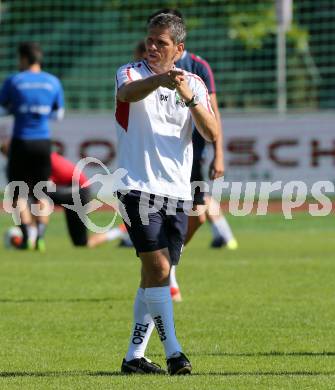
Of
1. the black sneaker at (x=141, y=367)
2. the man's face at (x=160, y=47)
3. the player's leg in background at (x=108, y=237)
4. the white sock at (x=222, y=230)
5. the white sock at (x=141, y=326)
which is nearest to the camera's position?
the man's face at (x=160, y=47)

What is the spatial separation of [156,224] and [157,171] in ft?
0.96

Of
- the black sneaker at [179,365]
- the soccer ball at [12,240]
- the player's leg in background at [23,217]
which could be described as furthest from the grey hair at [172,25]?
the soccer ball at [12,240]

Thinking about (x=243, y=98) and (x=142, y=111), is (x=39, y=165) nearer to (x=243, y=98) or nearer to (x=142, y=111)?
(x=142, y=111)

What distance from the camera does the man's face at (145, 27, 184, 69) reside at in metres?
6.23

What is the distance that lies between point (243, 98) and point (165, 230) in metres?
21.6

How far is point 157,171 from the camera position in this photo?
6.47m

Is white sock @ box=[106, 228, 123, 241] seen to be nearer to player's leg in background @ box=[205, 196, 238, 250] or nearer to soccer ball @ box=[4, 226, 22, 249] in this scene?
soccer ball @ box=[4, 226, 22, 249]

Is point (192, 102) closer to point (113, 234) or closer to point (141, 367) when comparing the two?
point (141, 367)

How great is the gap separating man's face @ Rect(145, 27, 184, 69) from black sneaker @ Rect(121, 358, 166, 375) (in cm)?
164

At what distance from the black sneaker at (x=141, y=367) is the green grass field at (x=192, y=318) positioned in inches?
3.4

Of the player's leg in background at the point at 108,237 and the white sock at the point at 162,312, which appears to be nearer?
the white sock at the point at 162,312

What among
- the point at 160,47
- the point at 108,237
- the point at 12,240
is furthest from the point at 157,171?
the point at 108,237

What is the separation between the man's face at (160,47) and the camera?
623 cm

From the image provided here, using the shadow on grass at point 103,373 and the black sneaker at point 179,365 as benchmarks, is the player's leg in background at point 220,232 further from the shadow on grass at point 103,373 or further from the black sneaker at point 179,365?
Result: the black sneaker at point 179,365
